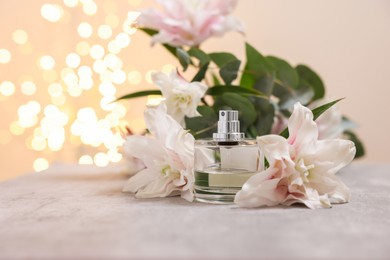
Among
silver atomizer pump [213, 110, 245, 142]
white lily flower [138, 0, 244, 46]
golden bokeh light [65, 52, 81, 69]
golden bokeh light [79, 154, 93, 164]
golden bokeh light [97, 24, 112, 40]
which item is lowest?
golden bokeh light [79, 154, 93, 164]

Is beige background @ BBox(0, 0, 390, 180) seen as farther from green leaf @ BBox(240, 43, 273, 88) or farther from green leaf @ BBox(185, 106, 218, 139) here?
green leaf @ BBox(185, 106, 218, 139)

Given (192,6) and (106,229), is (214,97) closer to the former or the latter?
(192,6)

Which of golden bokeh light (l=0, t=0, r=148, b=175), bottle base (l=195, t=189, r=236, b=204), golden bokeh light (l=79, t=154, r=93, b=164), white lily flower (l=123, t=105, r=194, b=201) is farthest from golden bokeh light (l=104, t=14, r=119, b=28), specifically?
bottle base (l=195, t=189, r=236, b=204)

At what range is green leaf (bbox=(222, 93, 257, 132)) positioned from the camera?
3.07ft

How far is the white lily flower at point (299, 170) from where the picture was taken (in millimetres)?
675

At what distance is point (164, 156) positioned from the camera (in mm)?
771

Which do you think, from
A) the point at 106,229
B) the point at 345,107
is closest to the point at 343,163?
the point at 106,229

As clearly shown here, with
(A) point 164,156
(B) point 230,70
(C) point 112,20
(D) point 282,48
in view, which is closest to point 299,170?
(A) point 164,156

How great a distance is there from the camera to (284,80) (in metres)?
1.10

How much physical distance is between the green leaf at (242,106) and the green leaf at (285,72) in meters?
0.17

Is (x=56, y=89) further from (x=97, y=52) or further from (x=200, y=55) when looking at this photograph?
(x=200, y=55)

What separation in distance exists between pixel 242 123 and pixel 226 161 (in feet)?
→ 0.85

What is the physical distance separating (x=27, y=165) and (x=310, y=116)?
5.44ft

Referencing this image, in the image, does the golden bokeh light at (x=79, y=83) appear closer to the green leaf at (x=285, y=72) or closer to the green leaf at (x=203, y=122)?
the green leaf at (x=285, y=72)
